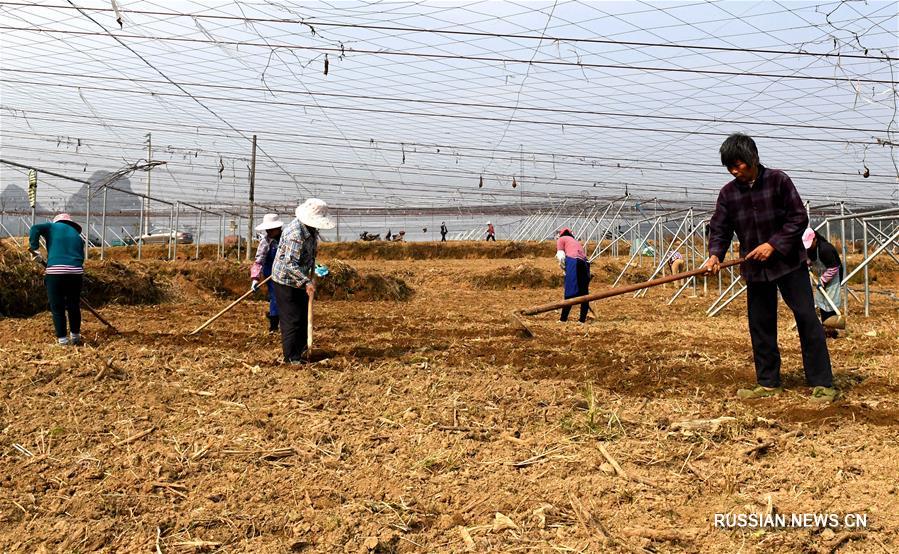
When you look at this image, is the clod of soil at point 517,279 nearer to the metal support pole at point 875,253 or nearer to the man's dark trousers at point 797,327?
the metal support pole at point 875,253

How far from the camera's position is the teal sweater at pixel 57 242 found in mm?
5980

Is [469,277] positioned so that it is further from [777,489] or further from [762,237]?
[777,489]

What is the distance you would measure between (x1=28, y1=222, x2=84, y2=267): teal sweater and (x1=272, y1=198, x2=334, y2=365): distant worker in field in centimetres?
243

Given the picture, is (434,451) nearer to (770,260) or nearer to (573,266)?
(770,260)

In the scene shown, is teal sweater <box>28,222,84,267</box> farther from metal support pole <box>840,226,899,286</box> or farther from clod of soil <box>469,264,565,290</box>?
clod of soil <box>469,264,565,290</box>

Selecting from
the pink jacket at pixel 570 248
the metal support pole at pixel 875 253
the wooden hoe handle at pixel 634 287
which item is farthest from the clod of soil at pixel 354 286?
the metal support pole at pixel 875 253

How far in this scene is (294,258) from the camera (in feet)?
16.7

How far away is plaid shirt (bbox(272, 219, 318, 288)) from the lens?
199 inches

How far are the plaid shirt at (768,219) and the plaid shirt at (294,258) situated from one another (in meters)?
3.16

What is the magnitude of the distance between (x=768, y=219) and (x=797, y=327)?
69 cm

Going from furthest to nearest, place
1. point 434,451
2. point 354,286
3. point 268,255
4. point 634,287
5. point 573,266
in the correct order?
point 354,286, point 573,266, point 268,255, point 634,287, point 434,451

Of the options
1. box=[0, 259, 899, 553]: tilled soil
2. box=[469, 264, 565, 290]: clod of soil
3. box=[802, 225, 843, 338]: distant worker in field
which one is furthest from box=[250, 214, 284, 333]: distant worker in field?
box=[469, 264, 565, 290]: clod of soil

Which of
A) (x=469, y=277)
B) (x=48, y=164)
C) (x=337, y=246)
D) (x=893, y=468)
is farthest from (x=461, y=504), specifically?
(x=48, y=164)

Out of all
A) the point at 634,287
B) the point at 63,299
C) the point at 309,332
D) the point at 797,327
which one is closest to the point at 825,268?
the point at 634,287
